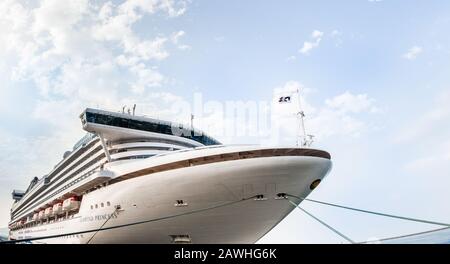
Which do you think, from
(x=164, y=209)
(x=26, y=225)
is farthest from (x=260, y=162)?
(x=26, y=225)

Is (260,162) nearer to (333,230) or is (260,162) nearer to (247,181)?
(247,181)

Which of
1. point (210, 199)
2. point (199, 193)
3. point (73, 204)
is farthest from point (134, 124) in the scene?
point (210, 199)

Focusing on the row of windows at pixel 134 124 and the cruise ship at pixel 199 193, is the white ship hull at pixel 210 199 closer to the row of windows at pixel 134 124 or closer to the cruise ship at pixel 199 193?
the cruise ship at pixel 199 193

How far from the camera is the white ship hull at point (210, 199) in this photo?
16.5 metres

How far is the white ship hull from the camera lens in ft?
54.0

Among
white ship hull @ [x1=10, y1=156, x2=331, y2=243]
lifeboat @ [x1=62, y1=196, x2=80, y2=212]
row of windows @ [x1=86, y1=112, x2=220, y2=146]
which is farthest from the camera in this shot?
row of windows @ [x1=86, y1=112, x2=220, y2=146]

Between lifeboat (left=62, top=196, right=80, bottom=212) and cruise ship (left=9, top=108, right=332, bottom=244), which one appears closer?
cruise ship (left=9, top=108, right=332, bottom=244)

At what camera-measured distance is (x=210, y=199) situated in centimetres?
1711

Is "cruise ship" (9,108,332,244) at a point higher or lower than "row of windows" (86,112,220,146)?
lower

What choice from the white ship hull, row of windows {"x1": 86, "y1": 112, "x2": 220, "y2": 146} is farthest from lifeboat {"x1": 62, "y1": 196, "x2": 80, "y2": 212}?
row of windows {"x1": 86, "y1": 112, "x2": 220, "y2": 146}

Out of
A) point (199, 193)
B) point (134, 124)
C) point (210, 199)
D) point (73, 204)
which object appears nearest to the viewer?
point (199, 193)

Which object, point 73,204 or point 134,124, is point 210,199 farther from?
point 73,204

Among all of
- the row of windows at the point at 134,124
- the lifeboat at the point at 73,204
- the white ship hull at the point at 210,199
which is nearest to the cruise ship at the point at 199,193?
the white ship hull at the point at 210,199

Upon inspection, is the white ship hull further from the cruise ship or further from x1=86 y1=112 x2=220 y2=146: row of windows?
x1=86 y1=112 x2=220 y2=146: row of windows
